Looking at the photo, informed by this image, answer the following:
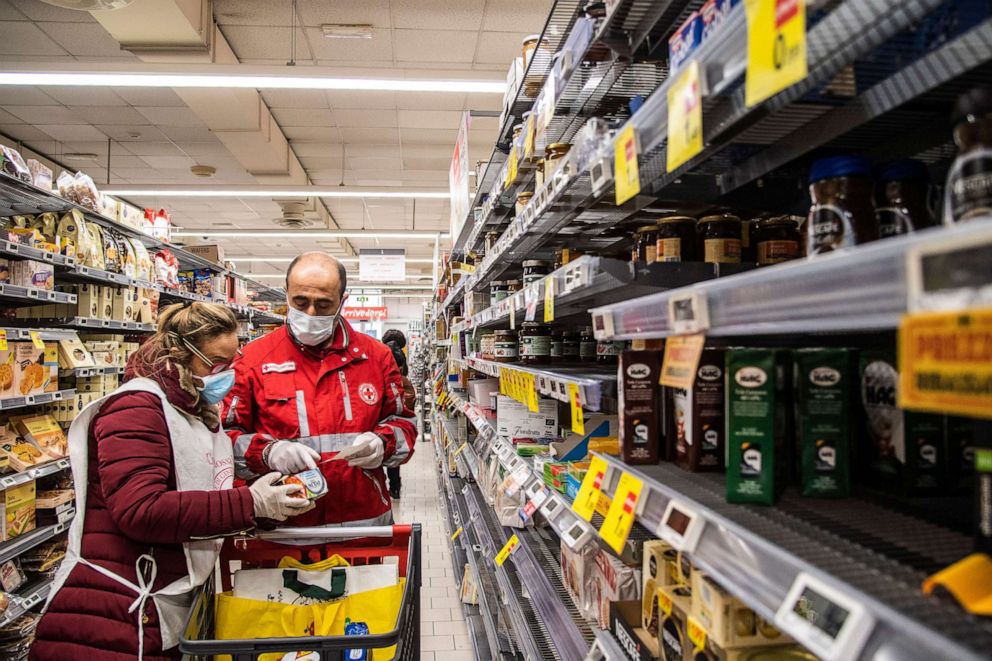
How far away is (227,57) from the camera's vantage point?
250 inches

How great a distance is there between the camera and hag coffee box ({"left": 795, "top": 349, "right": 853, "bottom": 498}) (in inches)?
37.9

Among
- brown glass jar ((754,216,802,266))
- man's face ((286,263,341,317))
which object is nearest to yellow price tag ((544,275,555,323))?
brown glass jar ((754,216,802,266))

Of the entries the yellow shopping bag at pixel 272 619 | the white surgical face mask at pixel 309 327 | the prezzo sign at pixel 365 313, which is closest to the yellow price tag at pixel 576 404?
the yellow shopping bag at pixel 272 619

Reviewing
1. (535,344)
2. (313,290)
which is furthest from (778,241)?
(313,290)

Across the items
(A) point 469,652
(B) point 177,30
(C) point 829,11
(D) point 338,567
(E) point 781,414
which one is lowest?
(A) point 469,652

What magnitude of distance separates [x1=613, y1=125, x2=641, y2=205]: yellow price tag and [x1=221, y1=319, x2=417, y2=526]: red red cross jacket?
1560 mm

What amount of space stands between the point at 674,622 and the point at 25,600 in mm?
3499

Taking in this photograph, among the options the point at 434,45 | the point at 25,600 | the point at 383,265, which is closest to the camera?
the point at 25,600

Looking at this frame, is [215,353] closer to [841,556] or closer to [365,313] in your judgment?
[841,556]

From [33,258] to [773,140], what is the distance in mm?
3537

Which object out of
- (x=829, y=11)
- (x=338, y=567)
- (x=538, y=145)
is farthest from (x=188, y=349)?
(x=829, y=11)

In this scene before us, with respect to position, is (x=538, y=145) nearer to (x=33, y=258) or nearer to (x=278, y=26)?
(x=33, y=258)

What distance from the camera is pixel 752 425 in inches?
38.0

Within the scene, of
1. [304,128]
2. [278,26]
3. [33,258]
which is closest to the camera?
[33,258]
